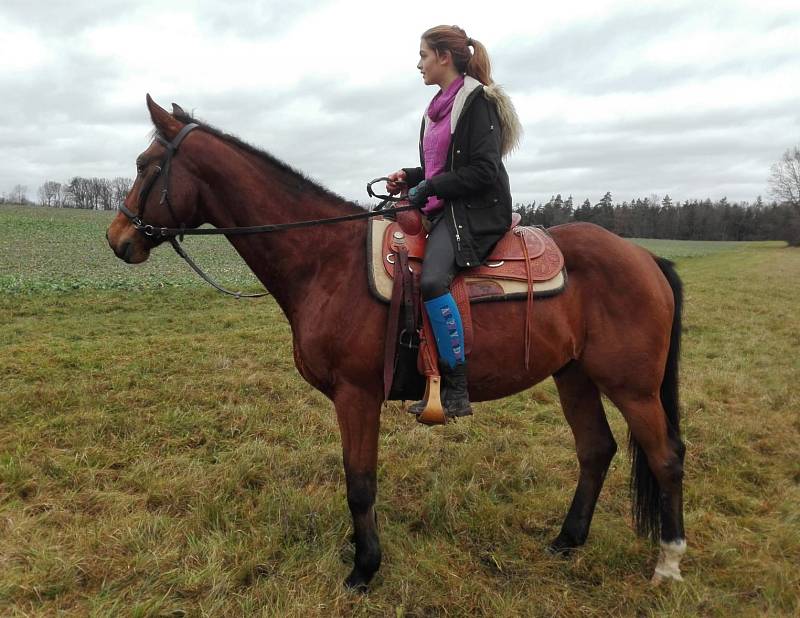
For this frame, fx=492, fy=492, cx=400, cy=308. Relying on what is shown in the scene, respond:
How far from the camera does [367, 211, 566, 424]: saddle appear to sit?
3027 millimetres

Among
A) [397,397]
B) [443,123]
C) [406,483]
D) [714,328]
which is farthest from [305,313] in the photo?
[714,328]

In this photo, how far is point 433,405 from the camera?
3.02 metres

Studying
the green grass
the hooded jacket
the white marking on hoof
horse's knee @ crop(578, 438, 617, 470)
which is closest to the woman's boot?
the hooded jacket

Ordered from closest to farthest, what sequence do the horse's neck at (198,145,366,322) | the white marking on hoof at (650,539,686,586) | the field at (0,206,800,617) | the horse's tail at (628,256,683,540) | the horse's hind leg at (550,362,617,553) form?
1. the field at (0,206,800,617)
2. the horse's neck at (198,145,366,322)
3. the white marking on hoof at (650,539,686,586)
4. the horse's tail at (628,256,683,540)
5. the horse's hind leg at (550,362,617,553)

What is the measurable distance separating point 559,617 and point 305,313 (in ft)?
7.87

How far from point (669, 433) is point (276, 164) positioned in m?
3.31

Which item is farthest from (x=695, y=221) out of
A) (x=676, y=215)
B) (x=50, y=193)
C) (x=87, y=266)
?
(x=50, y=193)

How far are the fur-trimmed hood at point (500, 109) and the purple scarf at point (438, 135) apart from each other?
8cm

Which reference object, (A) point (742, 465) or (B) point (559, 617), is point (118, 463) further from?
(A) point (742, 465)

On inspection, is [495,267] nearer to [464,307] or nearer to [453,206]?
[464,307]

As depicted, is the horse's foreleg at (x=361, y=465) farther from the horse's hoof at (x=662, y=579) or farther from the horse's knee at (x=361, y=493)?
the horse's hoof at (x=662, y=579)

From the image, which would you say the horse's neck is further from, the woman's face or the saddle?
the woman's face

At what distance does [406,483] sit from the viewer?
437cm

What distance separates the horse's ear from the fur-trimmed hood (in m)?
1.73
